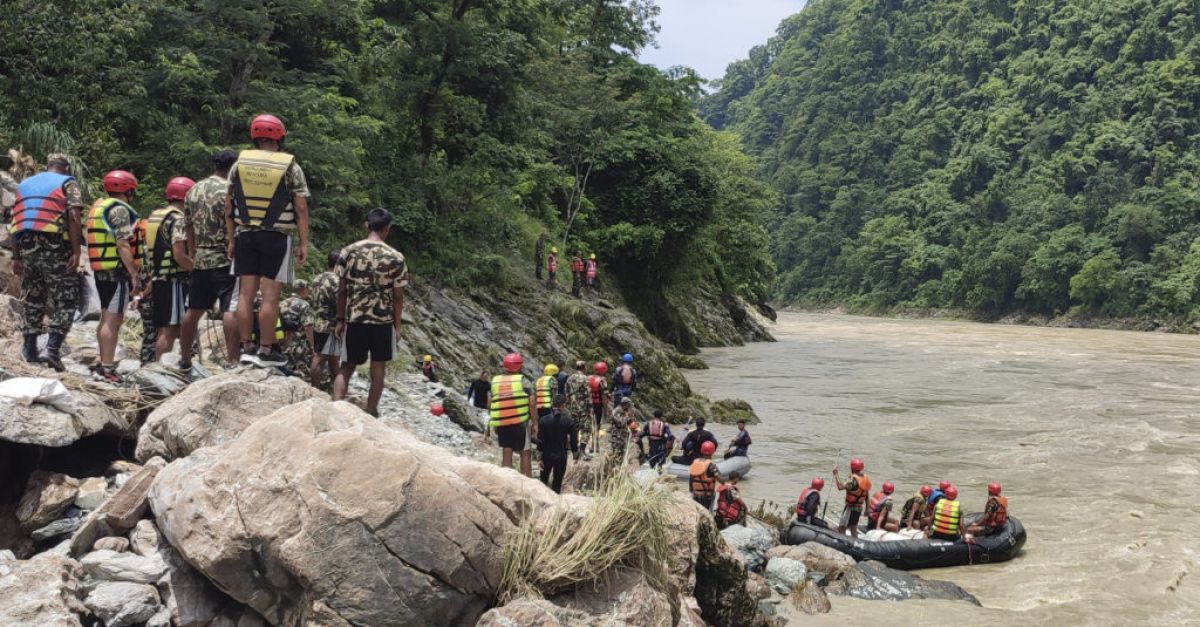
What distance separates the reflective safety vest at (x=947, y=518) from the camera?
38.8ft

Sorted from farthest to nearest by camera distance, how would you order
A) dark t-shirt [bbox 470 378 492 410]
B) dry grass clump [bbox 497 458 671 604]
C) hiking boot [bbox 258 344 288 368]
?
dark t-shirt [bbox 470 378 492 410] < hiking boot [bbox 258 344 288 368] < dry grass clump [bbox 497 458 671 604]

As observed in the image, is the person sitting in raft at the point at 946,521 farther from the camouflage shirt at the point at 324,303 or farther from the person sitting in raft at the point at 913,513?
the camouflage shirt at the point at 324,303

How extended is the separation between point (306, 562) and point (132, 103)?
11217 millimetres

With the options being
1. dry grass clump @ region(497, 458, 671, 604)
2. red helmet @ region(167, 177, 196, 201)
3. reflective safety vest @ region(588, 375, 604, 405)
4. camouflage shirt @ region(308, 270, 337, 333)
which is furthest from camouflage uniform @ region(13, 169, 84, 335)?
reflective safety vest @ region(588, 375, 604, 405)

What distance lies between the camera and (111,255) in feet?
22.2

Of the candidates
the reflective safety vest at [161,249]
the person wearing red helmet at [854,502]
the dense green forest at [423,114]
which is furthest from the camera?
the dense green forest at [423,114]

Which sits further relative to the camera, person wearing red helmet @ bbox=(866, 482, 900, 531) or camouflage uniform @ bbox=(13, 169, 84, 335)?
person wearing red helmet @ bbox=(866, 482, 900, 531)

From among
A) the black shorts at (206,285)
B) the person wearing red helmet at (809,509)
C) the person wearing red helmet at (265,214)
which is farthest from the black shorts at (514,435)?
the person wearing red helmet at (809,509)

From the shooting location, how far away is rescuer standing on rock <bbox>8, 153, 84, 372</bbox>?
6.57 metres

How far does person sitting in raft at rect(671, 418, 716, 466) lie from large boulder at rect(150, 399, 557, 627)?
9664 mm

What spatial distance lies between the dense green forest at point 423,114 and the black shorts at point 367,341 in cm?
773

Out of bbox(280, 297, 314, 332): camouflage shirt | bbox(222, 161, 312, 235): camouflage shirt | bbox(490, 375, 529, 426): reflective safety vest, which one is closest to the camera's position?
bbox(222, 161, 312, 235): camouflage shirt

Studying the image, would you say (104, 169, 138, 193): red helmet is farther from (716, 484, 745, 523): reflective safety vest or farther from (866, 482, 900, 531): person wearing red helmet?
(866, 482, 900, 531): person wearing red helmet

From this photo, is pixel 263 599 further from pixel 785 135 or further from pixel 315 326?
pixel 785 135
